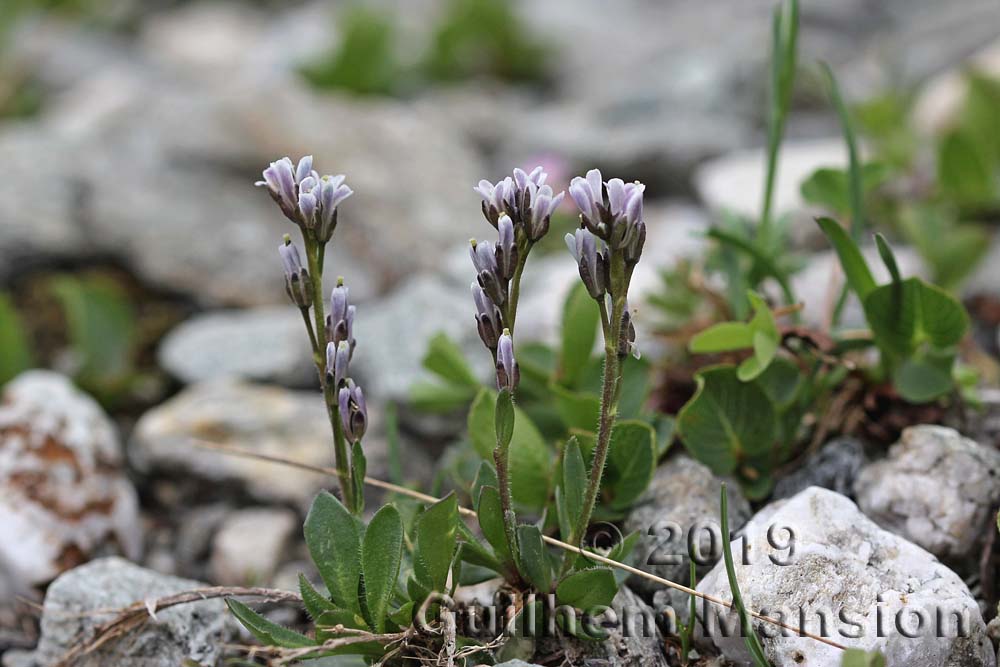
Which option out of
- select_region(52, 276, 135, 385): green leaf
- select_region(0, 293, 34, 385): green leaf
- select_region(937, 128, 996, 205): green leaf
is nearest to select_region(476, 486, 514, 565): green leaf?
select_region(52, 276, 135, 385): green leaf

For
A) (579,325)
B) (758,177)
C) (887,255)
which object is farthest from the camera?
(758,177)

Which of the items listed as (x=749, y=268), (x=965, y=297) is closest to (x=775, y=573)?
(x=749, y=268)

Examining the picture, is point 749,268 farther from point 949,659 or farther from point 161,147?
point 161,147

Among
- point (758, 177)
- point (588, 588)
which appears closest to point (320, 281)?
point (588, 588)

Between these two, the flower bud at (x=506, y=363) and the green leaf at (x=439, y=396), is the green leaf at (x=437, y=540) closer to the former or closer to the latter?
the flower bud at (x=506, y=363)

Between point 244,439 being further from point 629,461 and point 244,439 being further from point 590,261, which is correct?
point 590,261

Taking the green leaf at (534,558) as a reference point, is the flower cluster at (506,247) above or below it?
above

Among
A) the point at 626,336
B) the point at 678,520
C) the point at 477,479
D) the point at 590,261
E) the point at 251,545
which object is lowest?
the point at 251,545

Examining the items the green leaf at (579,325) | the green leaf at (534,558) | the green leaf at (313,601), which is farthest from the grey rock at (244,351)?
the green leaf at (534,558)

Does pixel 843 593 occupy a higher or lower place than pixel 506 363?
lower
